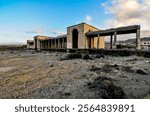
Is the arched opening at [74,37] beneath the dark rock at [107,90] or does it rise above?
above

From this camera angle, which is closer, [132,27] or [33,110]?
[33,110]

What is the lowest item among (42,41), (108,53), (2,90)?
(2,90)

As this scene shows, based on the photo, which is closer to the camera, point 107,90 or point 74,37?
→ point 107,90

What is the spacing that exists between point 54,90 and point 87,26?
1174 inches

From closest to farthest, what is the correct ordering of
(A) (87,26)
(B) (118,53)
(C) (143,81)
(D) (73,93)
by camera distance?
(D) (73,93)
(C) (143,81)
(B) (118,53)
(A) (87,26)

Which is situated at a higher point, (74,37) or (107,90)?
(74,37)

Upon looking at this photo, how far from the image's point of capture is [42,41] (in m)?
59.2

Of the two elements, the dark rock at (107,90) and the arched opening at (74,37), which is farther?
the arched opening at (74,37)

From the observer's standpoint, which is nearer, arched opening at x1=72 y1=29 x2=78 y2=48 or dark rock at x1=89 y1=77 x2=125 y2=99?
dark rock at x1=89 y1=77 x2=125 y2=99

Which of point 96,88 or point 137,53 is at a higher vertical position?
point 137,53

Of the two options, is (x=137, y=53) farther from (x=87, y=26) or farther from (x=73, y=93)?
(x=87, y=26)

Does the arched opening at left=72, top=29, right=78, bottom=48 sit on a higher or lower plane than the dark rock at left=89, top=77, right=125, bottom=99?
higher

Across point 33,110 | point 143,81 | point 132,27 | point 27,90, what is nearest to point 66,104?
point 33,110

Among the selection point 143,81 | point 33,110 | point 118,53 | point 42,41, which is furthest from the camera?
point 42,41
